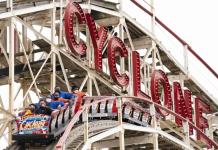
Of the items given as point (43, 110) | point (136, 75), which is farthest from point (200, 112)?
point (43, 110)

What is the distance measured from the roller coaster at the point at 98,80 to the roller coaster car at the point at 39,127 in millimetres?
31

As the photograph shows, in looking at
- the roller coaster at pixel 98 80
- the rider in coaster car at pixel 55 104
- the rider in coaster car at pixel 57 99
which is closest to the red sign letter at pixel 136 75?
the roller coaster at pixel 98 80

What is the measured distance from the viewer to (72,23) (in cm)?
3170

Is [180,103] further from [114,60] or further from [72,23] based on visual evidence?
[72,23]

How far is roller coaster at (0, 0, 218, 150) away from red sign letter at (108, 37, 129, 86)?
0.04 metres

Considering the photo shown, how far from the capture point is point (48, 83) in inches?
1473

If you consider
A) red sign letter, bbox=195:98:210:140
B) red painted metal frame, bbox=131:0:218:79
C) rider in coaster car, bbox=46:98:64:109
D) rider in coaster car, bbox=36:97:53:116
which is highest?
red painted metal frame, bbox=131:0:218:79

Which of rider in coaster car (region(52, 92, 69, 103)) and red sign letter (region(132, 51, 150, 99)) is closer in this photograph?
rider in coaster car (region(52, 92, 69, 103))

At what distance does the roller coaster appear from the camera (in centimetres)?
2483

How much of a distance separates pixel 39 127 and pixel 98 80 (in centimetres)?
1145

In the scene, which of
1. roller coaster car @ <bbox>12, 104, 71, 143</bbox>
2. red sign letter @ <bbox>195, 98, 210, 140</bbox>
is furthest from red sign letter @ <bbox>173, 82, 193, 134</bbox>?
roller coaster car @ <bbox>12, 104, 71, 143</bbox>

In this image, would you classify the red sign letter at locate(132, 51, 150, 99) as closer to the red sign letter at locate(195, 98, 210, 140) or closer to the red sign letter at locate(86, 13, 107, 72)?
the red sign letter at locate(86, 13, 107, 72)

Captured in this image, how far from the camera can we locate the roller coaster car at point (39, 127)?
78.7 feet

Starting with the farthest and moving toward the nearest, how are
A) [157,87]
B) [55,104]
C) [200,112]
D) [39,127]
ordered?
[200,112], [157,87], [55,104], [39,127]
